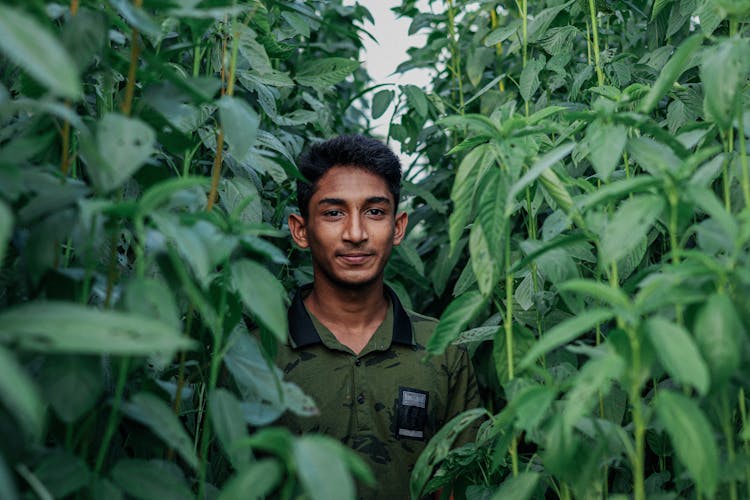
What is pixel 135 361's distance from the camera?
3.35ft

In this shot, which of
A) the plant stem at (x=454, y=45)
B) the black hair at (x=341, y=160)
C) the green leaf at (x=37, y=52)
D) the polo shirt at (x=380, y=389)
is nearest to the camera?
the green leaf at (x=37, y=52)

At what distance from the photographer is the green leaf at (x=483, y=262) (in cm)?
118

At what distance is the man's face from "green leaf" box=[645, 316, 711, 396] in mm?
1194

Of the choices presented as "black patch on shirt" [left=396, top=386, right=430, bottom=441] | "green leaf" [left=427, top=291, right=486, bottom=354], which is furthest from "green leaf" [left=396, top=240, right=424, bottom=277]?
"green leaf" [left=427, top=291, right=486, bottom=354]

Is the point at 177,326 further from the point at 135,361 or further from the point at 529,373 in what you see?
the point at 529,373

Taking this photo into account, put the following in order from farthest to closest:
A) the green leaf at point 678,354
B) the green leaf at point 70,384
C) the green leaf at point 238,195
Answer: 1. the green leaf at point 238,195
2. the green leaf at point 70,384
3. the green leaf at point 678,354

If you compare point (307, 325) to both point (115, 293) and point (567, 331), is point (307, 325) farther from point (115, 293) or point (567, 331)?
point (567, 331)

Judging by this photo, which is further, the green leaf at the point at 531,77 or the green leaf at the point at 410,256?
the green leaf at the point at 410,256

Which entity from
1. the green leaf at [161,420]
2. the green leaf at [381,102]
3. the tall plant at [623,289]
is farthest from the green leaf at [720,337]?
the green leaf at [381,102]

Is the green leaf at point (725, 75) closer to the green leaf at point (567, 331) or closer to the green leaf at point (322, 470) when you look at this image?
the green leaf at point (567, 331)

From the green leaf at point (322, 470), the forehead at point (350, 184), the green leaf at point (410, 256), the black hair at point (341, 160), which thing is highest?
the black hair at point (341, 160)

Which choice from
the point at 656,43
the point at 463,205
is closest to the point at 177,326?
the point at 463,205

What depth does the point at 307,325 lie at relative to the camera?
82.5 inches

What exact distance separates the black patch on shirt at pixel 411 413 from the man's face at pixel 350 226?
29cm
